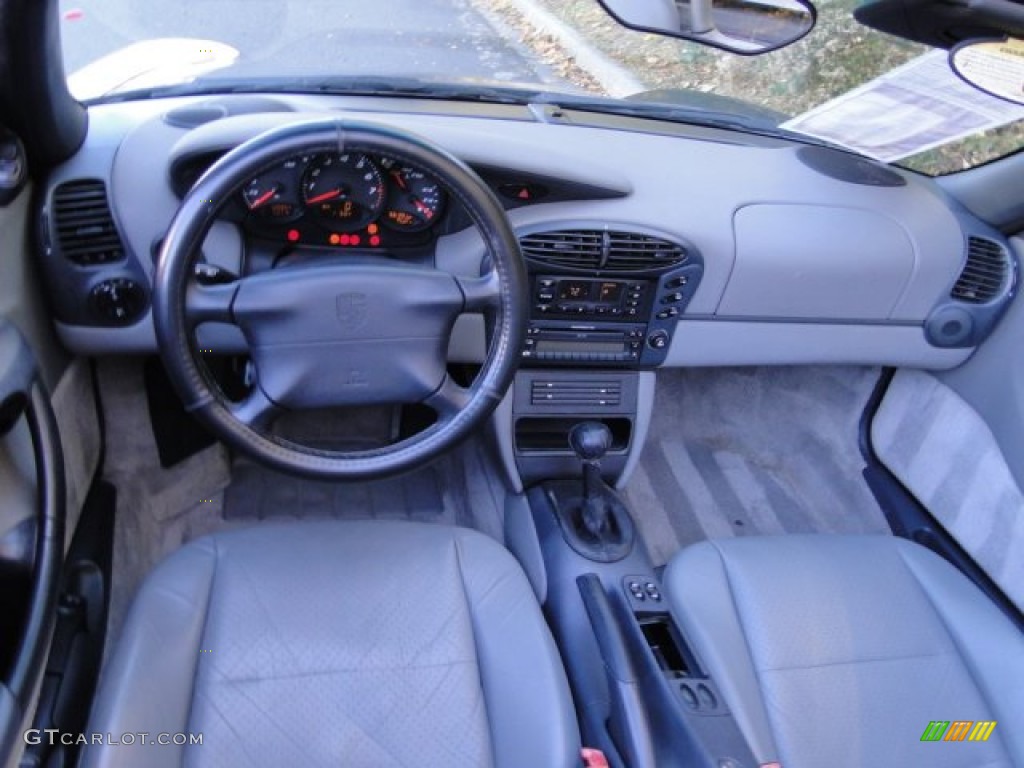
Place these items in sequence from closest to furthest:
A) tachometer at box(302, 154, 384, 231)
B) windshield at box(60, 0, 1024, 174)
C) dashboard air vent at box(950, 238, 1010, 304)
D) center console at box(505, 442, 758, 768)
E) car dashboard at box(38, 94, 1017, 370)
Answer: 1. center console at box(505, 442, 758, 768)
2. tachometer at box(302, 154, 384, 231)
3. car dashboard at box(38, 94, 1017, 370)
4. windshield at box(60, 0, 1024, 174)
5. dashboard air vent at box(950, 238, 1010, 304)

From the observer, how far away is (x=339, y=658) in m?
1.55

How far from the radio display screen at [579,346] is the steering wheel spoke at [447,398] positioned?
48cm

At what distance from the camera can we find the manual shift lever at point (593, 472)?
199 cm

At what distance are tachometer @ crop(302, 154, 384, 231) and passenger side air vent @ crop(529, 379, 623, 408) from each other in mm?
653

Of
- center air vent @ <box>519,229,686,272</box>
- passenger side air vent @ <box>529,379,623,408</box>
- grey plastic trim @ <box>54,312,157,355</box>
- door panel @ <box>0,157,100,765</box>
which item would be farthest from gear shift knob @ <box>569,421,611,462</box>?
door panel @ <box>0,157,100,765</box>

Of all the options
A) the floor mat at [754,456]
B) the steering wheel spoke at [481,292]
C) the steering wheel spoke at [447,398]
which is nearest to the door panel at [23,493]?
the steering wheel spoke at [447,398]

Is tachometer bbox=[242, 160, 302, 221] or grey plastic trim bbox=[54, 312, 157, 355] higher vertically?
tachometer bbox=[242, 160, 302, 221]

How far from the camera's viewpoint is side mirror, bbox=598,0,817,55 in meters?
1.77

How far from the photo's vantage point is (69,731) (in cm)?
158

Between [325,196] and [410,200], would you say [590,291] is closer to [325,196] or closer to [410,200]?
[410,200]

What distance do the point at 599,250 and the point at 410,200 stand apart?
0.45m

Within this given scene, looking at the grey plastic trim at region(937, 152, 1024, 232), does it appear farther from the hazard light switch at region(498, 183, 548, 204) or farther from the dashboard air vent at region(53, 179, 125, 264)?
the dashboard air vent at region(53, 179, 125, 264)

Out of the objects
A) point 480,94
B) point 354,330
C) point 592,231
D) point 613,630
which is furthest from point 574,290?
point 613,630

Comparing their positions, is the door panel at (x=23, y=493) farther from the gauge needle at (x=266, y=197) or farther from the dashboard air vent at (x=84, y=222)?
the gauge needle at (x=266, y=197)
